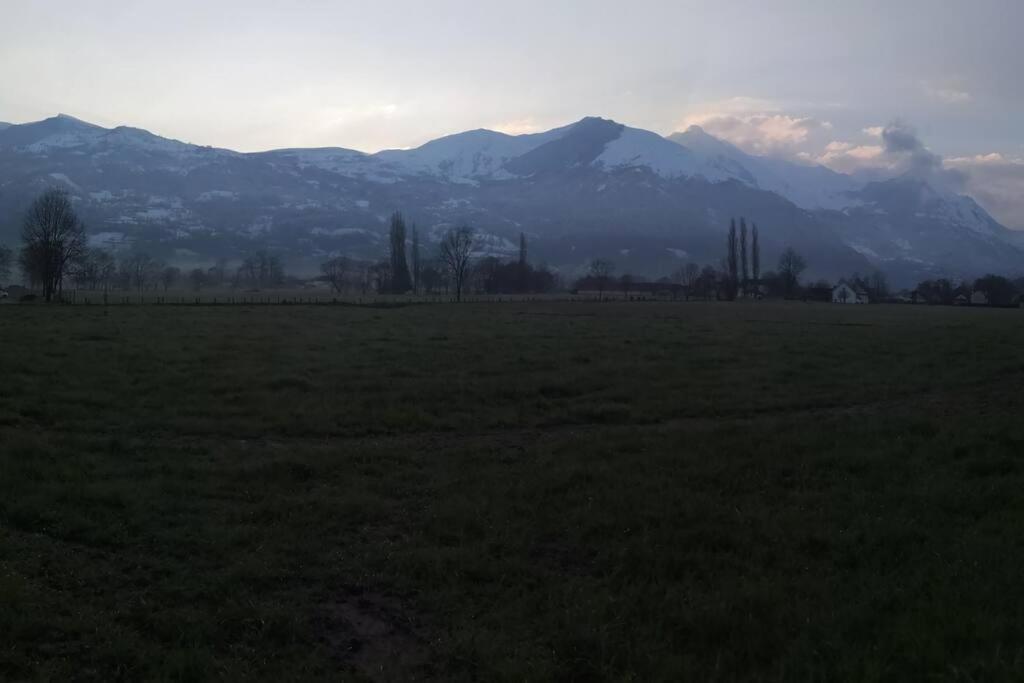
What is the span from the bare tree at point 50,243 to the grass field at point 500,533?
7661 cm

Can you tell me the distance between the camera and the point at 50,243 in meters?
88.5

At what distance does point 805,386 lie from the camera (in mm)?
25000

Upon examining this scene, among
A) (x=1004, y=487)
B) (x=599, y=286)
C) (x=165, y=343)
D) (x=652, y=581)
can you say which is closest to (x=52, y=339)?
(x=165, y=343)

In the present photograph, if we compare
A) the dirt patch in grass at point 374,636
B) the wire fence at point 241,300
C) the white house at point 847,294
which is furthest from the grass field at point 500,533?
the white house at point 847,294

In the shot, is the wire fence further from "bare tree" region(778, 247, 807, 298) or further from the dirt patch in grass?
the dirt patch in grass

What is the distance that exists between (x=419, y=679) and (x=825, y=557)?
526cm

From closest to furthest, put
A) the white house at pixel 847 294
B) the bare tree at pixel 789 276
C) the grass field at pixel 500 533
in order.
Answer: the grass field at pixel 500 533
the white house at pixel 847 294
the bare tree at pixel 789 276

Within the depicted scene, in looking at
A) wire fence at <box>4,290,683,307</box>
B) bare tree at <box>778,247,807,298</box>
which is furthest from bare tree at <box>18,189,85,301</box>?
bare tree at <box>778,247,807,298</box>

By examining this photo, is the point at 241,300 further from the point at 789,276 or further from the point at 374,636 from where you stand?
the point at 789,276

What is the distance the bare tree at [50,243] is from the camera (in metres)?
88.1

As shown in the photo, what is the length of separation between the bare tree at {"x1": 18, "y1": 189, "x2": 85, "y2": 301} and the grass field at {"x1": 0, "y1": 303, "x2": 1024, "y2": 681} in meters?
76.6

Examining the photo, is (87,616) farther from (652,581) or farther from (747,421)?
(747,421)

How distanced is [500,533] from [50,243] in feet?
311

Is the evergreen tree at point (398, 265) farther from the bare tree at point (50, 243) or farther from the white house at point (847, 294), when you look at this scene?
the white house at point (847, 294)
